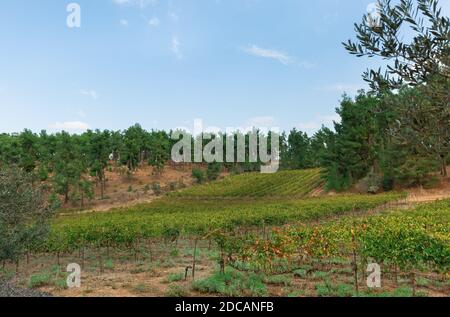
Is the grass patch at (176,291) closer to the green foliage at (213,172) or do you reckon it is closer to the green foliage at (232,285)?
the green foliage at (232,285)

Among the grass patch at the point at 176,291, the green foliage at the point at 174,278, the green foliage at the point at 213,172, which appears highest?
the green foliage at the point at 213,172

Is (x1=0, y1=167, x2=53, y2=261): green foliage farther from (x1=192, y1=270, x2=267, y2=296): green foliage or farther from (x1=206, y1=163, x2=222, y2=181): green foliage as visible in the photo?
(x1=206, y1=163, x2=222, y2=181): green foliage

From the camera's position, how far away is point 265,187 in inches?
3206

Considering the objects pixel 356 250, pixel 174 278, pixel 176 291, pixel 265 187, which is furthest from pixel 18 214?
pixel 265 187

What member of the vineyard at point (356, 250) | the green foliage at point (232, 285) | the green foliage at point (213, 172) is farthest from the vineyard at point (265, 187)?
the green foliage at point (232, 285)

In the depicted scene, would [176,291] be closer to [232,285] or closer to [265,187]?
[232,285]

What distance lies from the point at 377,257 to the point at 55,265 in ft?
57.7

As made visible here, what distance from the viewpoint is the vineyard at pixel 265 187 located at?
2928 inches

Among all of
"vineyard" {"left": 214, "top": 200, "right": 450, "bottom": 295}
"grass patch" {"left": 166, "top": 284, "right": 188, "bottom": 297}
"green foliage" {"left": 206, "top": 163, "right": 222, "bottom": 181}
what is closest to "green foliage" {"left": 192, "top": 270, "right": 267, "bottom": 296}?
"grass patch" {"left": 166, "top": 284, "right": 188, "bottom": 297}

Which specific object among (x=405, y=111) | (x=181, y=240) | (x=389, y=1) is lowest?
(x=181, y=240)
